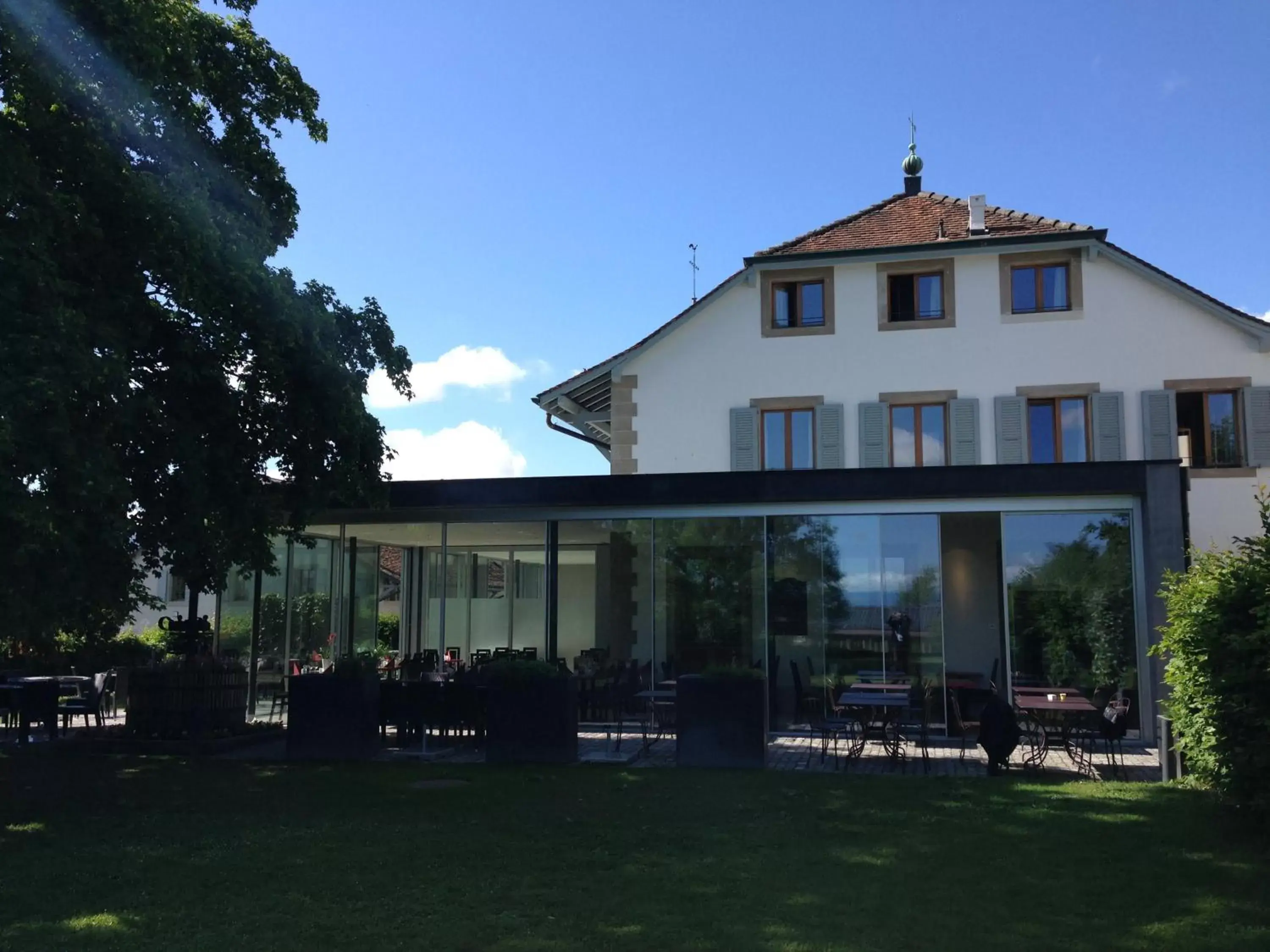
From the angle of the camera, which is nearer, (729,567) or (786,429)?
(729,567)

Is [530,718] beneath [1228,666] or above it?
beneath

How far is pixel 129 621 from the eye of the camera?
12344 mm

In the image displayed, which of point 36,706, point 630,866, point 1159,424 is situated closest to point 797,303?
point 1159,424

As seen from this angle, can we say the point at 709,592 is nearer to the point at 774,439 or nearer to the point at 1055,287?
the point at 774,439

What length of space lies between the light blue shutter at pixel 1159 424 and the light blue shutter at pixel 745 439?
6375 mm

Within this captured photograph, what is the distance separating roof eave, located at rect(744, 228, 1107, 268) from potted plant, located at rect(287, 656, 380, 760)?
11175mm

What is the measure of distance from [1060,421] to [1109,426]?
787 millimetres

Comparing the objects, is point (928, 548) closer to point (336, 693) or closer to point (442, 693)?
point (442, 693)

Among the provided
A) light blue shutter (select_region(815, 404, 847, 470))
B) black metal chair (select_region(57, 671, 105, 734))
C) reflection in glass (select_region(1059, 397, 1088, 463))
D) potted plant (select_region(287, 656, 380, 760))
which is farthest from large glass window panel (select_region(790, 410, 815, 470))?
black metal chair (select_region(57, 671, 105, 734))

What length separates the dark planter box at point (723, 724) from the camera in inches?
420

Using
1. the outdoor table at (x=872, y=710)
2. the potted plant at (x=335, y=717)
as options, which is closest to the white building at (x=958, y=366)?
the outdoor table at (x=872, y=710)

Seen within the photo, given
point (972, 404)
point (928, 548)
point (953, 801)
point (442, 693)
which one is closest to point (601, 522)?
point (442, 693)

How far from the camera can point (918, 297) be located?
1930cm

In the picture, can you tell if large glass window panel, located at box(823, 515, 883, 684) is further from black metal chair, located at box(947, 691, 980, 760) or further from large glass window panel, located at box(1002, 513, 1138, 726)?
large glass window panel, located at box(1002, 513, 1138, 726)
